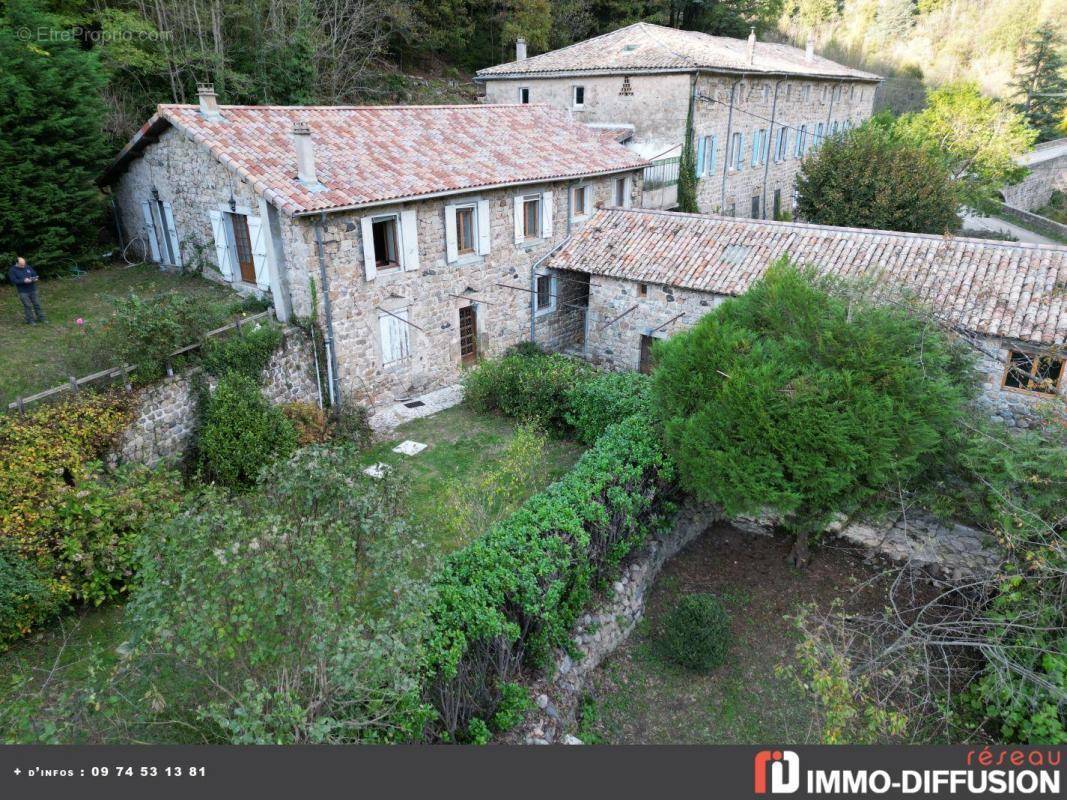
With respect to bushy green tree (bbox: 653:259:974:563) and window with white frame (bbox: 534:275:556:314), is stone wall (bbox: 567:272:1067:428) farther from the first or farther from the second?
bushy green tree (bbox: 653:259:974:563)

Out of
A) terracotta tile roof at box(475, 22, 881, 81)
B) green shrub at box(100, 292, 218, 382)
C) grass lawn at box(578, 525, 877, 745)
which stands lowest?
grass lawn at box(578, 525, 877, 745)

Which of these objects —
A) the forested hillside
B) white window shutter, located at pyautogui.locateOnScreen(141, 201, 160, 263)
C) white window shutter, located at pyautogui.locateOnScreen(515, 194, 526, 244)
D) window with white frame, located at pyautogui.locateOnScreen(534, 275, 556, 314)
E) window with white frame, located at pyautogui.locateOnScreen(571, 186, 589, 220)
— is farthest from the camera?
the forested hillside

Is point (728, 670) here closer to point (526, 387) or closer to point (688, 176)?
point (526, 387)

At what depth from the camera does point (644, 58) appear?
80.5 feet

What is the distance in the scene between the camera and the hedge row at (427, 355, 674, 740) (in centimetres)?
776

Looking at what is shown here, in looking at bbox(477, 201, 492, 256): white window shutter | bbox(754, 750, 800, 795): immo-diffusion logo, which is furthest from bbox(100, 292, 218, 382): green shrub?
bbox(754, 750, 800, 795): immo-diffusion logo

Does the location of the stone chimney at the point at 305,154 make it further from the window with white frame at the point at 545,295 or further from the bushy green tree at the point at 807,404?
the bushy green tree at the point at 807,404

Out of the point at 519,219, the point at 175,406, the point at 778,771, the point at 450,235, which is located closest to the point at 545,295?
the point at 519,219

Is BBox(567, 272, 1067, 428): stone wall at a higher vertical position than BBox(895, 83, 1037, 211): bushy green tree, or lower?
lower

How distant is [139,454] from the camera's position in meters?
11.4

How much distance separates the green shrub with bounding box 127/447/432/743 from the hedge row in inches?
27.2

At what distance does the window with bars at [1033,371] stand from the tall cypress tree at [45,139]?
20.7 metres

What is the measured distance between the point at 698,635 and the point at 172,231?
1529 centimetres

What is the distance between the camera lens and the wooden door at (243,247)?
1504 cm
